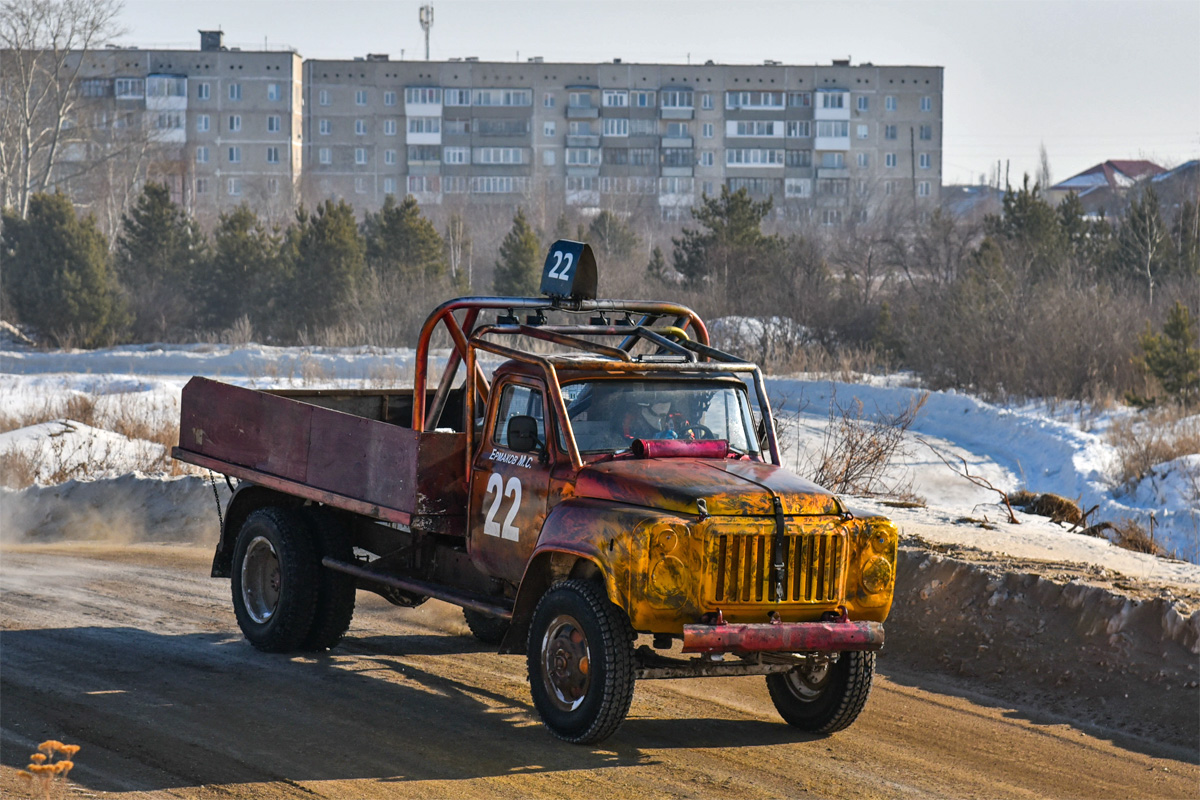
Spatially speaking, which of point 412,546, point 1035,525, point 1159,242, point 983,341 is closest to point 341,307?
point 983,341

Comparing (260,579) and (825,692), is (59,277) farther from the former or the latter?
(825,692)

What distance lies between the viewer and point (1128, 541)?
1438 cm

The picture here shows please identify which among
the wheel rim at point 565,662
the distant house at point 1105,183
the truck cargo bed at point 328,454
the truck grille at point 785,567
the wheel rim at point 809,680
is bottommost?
the wheel rim at point 809,680

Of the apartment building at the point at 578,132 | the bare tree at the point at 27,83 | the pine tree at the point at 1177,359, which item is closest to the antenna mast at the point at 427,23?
the apartment building at the point at 578,132

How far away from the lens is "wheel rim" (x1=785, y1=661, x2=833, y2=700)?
760cm

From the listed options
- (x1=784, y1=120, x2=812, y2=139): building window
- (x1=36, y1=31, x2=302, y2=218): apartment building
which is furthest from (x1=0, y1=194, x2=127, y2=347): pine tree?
(x1=784, y1=120, x2=812, y2=139): building window

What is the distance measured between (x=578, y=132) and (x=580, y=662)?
10100 centimetres

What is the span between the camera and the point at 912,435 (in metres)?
27.5

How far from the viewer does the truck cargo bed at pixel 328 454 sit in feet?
27.7

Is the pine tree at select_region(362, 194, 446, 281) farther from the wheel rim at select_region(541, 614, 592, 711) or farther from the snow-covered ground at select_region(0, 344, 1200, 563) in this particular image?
the wheel rim at select_region(541, 614, 592, 711)

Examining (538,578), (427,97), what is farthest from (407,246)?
(427,97)

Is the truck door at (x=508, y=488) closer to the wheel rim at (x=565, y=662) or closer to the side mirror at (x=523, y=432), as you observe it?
the side mirror at (x=523, y=432)

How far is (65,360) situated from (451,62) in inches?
2618

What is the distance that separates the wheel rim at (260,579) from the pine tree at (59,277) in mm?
42855
